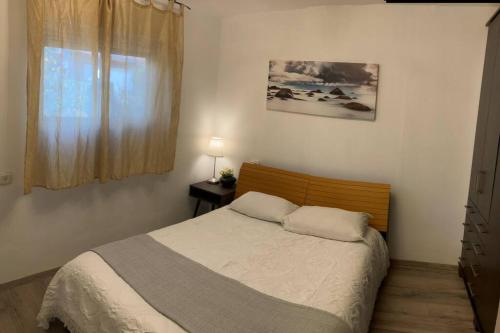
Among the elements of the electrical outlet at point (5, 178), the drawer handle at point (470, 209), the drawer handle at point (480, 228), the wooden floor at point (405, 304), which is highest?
the electrical outlet at point (5, 178)

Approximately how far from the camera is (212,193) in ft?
12.5

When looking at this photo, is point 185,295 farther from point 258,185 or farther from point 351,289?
point 258,185

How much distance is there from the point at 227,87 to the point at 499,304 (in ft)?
10.2

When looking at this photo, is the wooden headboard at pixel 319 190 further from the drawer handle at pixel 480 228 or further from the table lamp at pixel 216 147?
the drawer handle at pixel 480 228

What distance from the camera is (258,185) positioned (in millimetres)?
3824

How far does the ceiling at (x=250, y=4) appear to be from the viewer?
11.2ft

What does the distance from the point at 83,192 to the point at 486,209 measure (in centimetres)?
301

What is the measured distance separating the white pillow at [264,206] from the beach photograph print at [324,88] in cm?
96

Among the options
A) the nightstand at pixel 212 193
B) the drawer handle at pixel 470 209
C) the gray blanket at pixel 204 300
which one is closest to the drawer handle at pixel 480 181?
the drawer handle at pixel 470 209

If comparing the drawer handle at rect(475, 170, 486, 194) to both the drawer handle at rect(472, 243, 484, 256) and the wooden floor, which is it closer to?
the drawer handle at rect(472, 243, 484, 256)

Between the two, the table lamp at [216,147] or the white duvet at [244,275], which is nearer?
the white duvet at [244,275]

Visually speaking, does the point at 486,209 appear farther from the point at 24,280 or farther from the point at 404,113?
the point at 24,280

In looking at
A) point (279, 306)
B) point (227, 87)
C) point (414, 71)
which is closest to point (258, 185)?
point (227, 87)

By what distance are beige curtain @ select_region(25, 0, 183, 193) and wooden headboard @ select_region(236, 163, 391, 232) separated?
83cm
